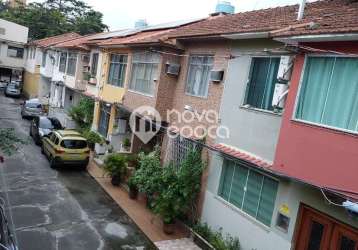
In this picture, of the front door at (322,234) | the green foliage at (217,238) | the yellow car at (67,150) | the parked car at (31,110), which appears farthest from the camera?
the parked car at (31,110)

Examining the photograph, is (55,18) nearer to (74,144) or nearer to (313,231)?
(74,144)

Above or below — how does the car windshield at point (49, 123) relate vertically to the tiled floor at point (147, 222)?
above

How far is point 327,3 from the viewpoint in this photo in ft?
40.6

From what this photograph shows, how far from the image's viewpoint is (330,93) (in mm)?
8461

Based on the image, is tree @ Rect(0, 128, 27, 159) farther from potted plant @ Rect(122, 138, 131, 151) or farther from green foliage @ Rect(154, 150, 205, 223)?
potted plant @ Rect(122, 138, 131, 151)

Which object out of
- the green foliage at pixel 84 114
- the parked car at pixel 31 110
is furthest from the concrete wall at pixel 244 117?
the parked car at pixel 31 110

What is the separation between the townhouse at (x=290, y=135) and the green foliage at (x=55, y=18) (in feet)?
158

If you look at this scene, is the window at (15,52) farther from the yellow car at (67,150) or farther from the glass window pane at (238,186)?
the glass window pane at (238,186)

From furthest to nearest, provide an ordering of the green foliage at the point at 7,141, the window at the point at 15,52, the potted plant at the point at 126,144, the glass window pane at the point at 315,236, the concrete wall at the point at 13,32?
1. the window at the point at 15,52
2. the concrete wall at the point at 13,32
3. the potted plant at the point at 126,144
4. the green foliage at the point at 7,141
5. the glass window pane at the point at 315,236

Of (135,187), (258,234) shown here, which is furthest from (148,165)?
(258,234)

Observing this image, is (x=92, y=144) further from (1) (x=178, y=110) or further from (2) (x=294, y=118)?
(2) (x=294, y=118)

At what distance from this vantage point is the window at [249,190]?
10633 millimetres

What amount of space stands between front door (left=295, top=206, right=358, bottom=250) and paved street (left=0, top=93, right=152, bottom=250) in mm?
4989

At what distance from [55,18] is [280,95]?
52.7m
